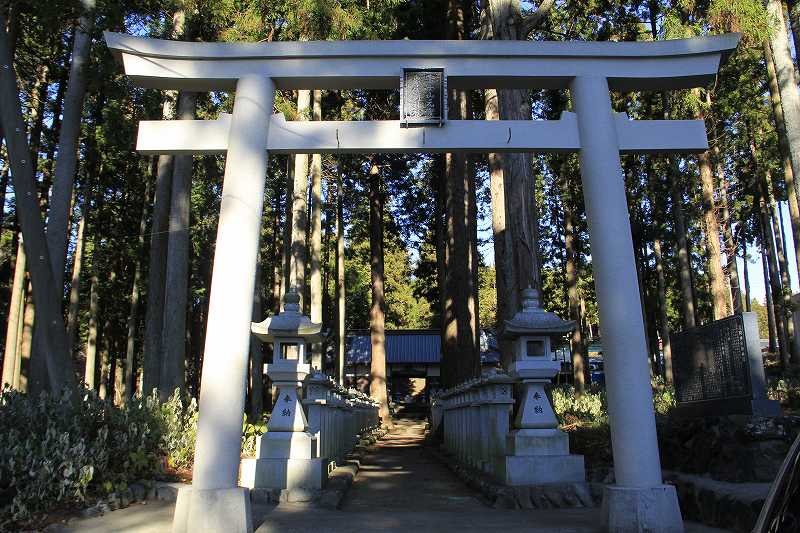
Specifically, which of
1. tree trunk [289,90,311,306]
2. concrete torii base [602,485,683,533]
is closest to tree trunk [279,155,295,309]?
tree trunk [289,90,311,306]

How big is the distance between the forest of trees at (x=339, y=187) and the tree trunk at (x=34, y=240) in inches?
1.1

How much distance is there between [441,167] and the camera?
77.6ft

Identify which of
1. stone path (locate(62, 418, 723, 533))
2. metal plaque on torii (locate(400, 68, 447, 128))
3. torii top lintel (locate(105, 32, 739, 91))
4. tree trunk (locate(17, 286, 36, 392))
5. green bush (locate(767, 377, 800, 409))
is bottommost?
stone path (locate(62, 418, 723, 533))

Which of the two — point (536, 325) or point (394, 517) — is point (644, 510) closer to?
point (394, 517)

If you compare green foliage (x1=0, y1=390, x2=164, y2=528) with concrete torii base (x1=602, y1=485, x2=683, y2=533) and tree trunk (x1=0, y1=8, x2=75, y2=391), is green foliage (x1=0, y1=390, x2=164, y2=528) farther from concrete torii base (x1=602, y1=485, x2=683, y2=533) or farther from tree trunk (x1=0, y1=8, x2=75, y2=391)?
concrete torii base (x1=602, y1=485, x2=683, y2=533)

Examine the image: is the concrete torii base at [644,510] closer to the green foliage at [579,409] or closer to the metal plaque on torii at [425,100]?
the metal plaque on torii at [425,100]

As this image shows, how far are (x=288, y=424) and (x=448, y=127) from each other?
13.9ft

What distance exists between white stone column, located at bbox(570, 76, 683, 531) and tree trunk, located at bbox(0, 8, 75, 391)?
6739mm

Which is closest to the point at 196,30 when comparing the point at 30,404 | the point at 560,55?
the point at 30,404

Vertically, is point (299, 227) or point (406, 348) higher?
point (299, 227)

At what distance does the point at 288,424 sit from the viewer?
8.02 meters

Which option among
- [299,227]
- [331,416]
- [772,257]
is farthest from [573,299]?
[331,416]

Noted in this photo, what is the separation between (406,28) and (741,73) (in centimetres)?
1000

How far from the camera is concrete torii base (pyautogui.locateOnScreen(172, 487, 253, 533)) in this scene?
16.8 ft
